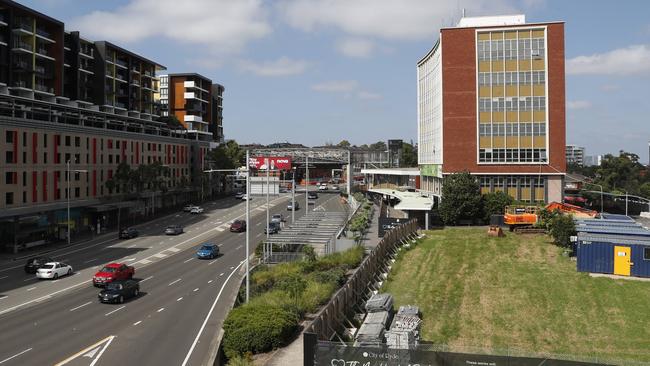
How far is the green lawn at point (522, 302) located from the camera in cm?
2814

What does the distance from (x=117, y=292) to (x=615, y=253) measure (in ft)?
114

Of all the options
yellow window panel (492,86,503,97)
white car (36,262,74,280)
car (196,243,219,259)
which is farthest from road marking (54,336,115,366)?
yellow window panel (492,86,503,97)

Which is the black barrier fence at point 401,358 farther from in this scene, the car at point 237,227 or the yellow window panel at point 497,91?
the yellow window panel at point 497,91

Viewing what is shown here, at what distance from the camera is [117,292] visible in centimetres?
3594

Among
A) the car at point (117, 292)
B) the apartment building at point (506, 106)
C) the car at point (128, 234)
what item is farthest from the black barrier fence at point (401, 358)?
the apartment building at point (506, 106)

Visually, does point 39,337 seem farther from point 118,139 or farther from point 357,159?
point 357,159

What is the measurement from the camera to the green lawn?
28.1 meters

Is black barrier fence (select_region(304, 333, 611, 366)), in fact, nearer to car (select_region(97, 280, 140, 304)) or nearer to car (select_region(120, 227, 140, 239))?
car (select_region(97, 280, 140, 304))

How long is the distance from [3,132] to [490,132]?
57.9m

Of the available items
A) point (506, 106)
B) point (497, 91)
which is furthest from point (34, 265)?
point (506, 106)

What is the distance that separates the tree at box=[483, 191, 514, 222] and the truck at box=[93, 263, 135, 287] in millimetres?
40014

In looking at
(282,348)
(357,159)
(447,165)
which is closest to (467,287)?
(282,348)

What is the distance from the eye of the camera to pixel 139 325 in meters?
29.7

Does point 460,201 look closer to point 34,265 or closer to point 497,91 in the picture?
point 497,91
